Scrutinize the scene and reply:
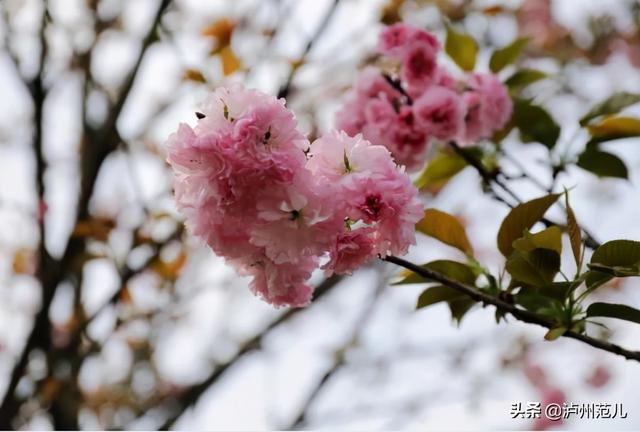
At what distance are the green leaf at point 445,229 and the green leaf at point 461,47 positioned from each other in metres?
0.63

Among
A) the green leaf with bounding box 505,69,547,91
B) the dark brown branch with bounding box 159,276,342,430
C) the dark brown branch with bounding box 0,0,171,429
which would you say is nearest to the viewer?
the green leaf with bounding box 505,69,547,91

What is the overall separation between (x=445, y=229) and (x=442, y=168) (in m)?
0.47

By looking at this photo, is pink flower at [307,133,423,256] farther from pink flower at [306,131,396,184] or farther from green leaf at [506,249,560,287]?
green leaf at [506,249,560,287]

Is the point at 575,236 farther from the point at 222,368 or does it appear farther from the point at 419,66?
the point at 222,368

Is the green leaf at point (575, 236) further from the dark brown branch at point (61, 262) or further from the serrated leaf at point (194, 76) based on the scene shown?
→ the dark brown branch at point (61, 262)

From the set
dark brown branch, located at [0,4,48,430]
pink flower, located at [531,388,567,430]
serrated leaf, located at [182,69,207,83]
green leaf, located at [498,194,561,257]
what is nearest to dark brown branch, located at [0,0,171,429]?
dark brown branch, located at [0,4,48,430]

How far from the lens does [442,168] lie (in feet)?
5.08

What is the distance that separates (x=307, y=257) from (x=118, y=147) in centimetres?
172

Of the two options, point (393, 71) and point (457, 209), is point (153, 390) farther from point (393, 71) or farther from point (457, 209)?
point (393, 71)

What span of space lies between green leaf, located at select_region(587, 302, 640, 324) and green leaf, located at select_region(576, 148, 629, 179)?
0.55 metres

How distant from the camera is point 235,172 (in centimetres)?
77

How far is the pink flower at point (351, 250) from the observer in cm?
81

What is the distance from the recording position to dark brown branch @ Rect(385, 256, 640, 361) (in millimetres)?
853

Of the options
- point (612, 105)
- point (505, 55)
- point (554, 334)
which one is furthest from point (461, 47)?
point (554, 334)
